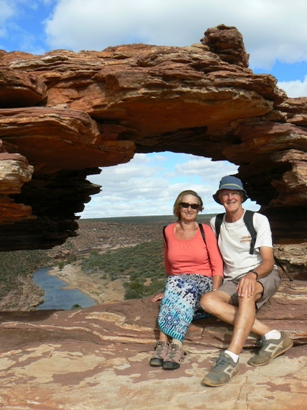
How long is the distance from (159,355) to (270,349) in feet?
5.37

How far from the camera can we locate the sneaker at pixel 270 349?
5.79m

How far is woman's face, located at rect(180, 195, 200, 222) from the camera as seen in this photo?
6.89 meters

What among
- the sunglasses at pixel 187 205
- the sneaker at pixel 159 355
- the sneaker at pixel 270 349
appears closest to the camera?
the sneaker at pixel 270 349

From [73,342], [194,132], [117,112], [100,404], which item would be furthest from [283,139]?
[100,404]

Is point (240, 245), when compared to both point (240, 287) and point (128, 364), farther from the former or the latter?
point (128, 364)

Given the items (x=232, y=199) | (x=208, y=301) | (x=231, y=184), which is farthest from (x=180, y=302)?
(x=231, y=184)

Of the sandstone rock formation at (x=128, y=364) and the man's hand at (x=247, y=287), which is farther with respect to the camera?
the man's hand at (x=247, y=287)

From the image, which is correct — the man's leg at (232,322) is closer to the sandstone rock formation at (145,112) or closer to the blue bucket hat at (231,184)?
the blue bucket hat at (231,184)

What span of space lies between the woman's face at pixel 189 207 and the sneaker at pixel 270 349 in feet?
7.27

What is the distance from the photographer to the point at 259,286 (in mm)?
6254

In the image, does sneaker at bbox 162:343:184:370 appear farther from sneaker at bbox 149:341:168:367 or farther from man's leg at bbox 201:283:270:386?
man's leg at bbox 201:283:270:386

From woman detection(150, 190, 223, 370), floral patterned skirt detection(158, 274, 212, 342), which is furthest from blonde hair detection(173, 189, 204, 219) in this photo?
floral patterned skirt detection(158, 274, 212, 342)

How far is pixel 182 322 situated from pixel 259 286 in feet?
4.35

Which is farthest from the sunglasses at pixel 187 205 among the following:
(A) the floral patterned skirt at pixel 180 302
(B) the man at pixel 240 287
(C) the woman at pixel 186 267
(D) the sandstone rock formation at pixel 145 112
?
(D) the sandstone rock formation at pixel 145 112
